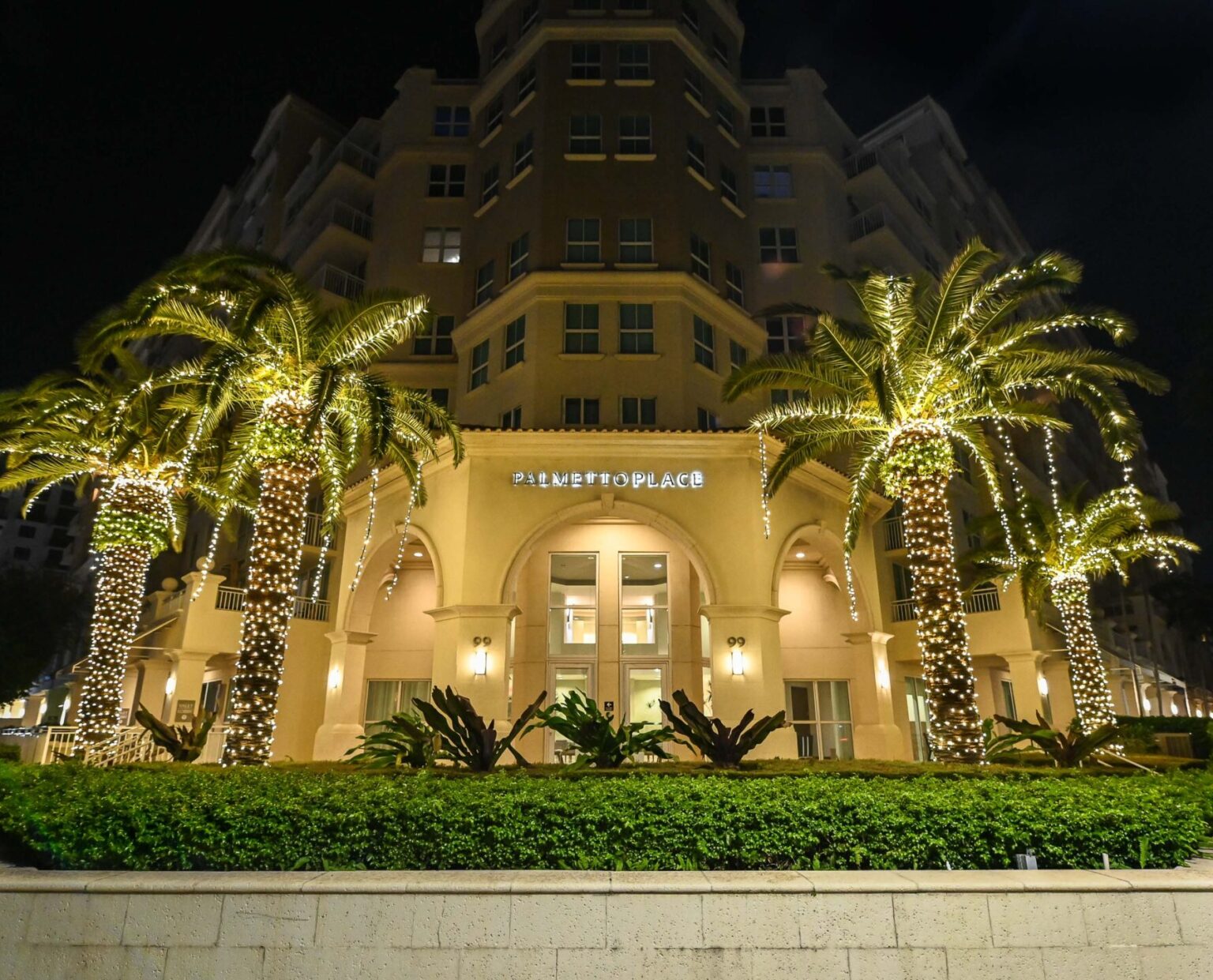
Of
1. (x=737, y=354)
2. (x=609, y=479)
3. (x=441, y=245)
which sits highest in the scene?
(x=441, y=245)

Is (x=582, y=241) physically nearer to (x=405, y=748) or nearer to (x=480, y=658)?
(x=480, y=658)

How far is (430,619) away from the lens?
84.9ft

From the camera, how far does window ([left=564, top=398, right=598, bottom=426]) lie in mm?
24281

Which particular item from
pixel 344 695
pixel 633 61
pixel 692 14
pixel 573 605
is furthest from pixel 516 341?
pixel 692 14

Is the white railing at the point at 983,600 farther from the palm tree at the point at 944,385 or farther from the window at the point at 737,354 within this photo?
the palm tree at the point at 944,385

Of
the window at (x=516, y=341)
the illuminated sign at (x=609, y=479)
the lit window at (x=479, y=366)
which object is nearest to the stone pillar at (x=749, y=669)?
the illuminated sign at (x=609, y=479)

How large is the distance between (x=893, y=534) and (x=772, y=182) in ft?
50.0

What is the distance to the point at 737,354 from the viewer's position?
90.5 feet

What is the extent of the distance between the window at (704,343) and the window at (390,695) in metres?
13.6

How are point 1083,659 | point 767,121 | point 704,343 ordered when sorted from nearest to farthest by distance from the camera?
point 1083,659, point 704,343, point 767,121

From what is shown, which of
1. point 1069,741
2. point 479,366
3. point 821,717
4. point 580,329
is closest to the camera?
point 1069,741

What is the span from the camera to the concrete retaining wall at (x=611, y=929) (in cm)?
682

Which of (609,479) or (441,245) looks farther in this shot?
(441,245)

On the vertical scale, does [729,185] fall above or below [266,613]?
above
